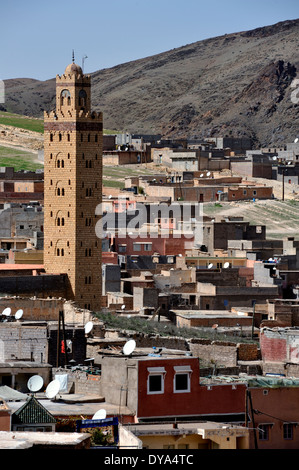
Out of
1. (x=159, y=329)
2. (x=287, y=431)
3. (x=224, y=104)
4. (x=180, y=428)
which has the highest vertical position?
(x=224, y=104)

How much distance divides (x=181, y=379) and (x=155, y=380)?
436mm

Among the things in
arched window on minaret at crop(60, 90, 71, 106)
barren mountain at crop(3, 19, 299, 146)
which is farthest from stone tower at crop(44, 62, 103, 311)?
barren mountain at crop(3, 19, 299, 146)

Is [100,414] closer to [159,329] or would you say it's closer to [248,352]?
[248,352]

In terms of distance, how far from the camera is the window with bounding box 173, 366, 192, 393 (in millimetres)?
21125

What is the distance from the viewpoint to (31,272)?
43312 mm

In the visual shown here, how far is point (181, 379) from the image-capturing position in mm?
21172

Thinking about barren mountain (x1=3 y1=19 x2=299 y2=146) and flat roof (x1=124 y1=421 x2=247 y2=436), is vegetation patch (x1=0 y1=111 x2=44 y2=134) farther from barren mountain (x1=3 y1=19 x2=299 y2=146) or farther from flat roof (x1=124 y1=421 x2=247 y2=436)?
flat roof (x1=124 y1=421 x2=247 y2=436)

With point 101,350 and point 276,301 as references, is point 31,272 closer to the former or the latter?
point 276,301

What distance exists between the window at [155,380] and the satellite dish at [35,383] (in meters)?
1.85

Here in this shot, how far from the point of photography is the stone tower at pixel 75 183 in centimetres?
4322

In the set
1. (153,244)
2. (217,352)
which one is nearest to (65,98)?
(153,244)

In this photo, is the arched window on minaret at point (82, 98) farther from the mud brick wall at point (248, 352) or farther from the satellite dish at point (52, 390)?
the satellite dish at point (52, 390)

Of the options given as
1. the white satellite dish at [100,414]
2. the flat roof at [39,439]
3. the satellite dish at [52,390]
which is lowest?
the white satellite dish at [100,414]

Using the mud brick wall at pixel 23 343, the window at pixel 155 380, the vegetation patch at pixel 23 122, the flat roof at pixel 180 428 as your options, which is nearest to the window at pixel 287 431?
the flat roof at pixel 180 428
